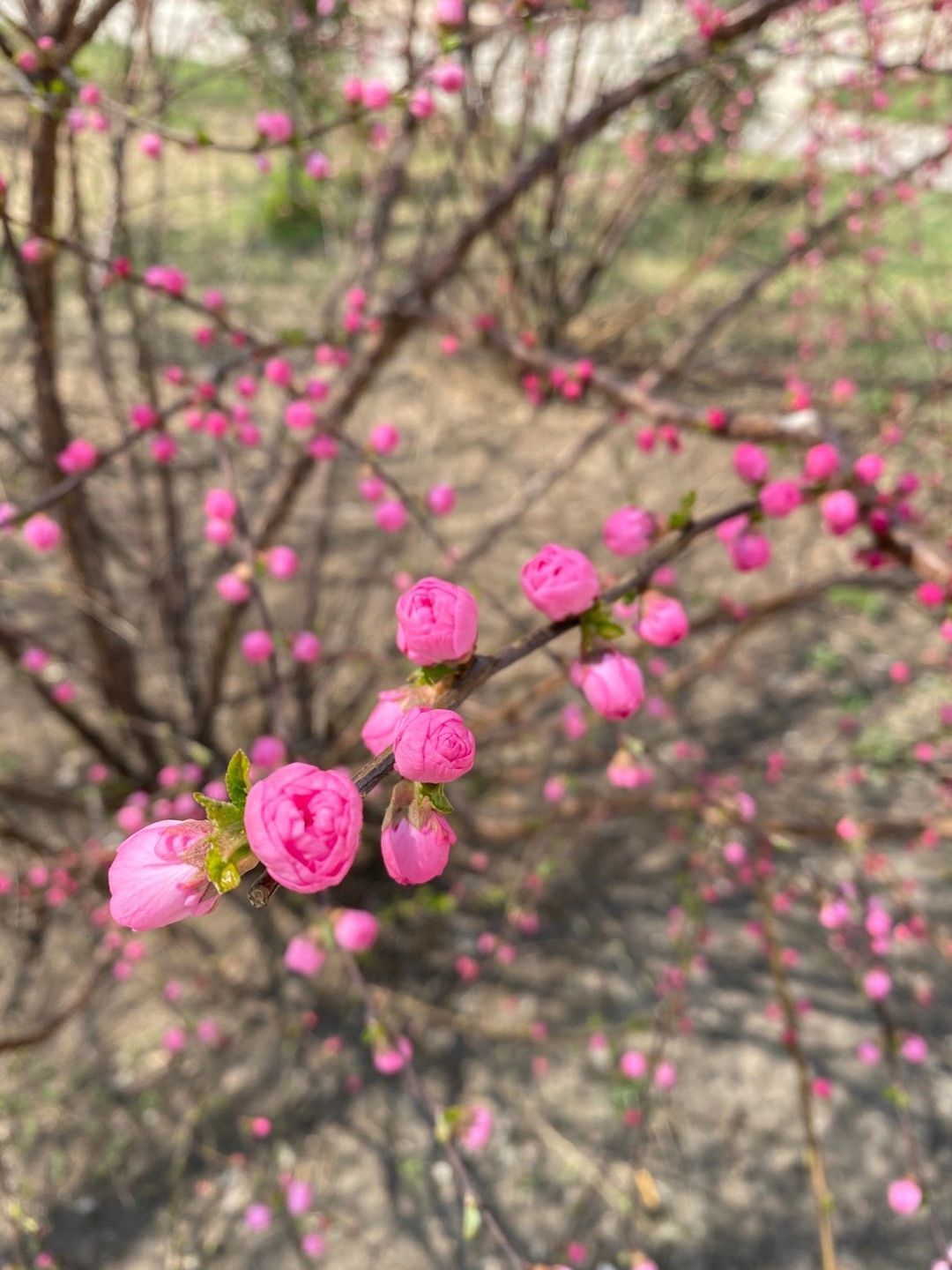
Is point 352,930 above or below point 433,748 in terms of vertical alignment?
below

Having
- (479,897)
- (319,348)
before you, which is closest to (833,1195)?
(479,897)

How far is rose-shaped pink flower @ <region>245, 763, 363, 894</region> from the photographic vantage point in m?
0.36

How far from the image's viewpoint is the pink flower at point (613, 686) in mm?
577

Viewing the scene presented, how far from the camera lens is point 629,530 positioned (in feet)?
2.39

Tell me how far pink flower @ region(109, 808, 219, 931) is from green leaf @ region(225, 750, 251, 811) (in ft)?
0.08

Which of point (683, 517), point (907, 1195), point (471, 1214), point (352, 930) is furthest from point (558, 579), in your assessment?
point (907, 1195)

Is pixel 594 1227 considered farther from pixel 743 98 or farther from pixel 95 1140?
pixel 743 98

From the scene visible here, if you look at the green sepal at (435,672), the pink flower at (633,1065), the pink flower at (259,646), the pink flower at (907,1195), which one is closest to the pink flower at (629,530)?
the green sepal at (435,672)

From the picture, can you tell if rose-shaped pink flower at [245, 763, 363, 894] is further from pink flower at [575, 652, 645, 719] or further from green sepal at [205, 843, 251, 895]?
pink flower at [575, 652, 645, 719]

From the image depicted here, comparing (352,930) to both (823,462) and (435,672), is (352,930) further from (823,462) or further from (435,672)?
(823,462)

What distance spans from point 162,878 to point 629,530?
0.50 metres

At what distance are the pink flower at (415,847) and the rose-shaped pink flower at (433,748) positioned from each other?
0.04 m

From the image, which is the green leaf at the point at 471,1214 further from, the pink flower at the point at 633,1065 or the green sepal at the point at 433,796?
the pink flower at the point at 633,1065

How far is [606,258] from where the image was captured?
3.22 m
